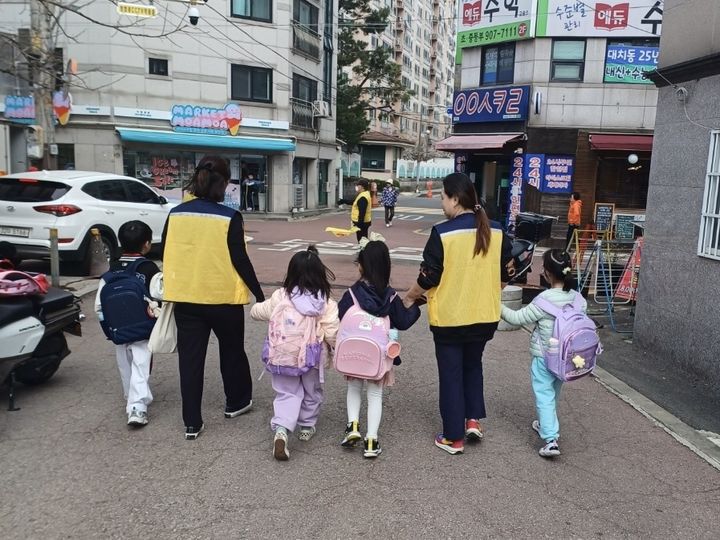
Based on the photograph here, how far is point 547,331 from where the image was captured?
14.6 ft

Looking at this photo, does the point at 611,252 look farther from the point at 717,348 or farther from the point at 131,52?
the point at 131,52

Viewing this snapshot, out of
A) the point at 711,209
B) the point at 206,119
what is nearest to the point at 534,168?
the point at 206,119

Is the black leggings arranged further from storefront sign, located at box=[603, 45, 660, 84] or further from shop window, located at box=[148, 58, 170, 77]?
shop window, located at box=[148, 58, 170, 77]

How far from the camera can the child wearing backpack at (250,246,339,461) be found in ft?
13.8

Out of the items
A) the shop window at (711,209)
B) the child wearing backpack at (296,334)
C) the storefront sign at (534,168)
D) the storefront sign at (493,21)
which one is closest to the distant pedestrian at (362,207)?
the storefront sign at (534,168)

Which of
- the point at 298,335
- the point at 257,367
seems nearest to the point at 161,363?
the point at 257,367

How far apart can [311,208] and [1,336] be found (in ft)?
83.6

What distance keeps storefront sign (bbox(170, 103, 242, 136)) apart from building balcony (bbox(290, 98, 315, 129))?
110 inches

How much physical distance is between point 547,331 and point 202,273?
7.79 feet

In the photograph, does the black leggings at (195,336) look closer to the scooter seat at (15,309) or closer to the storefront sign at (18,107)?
the scooter seat at (15,309)

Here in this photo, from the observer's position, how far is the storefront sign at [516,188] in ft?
65.3

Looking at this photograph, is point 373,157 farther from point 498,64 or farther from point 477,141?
point 477,141

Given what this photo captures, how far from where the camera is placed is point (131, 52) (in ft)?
77.3

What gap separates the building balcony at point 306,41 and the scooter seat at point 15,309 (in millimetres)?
23629
